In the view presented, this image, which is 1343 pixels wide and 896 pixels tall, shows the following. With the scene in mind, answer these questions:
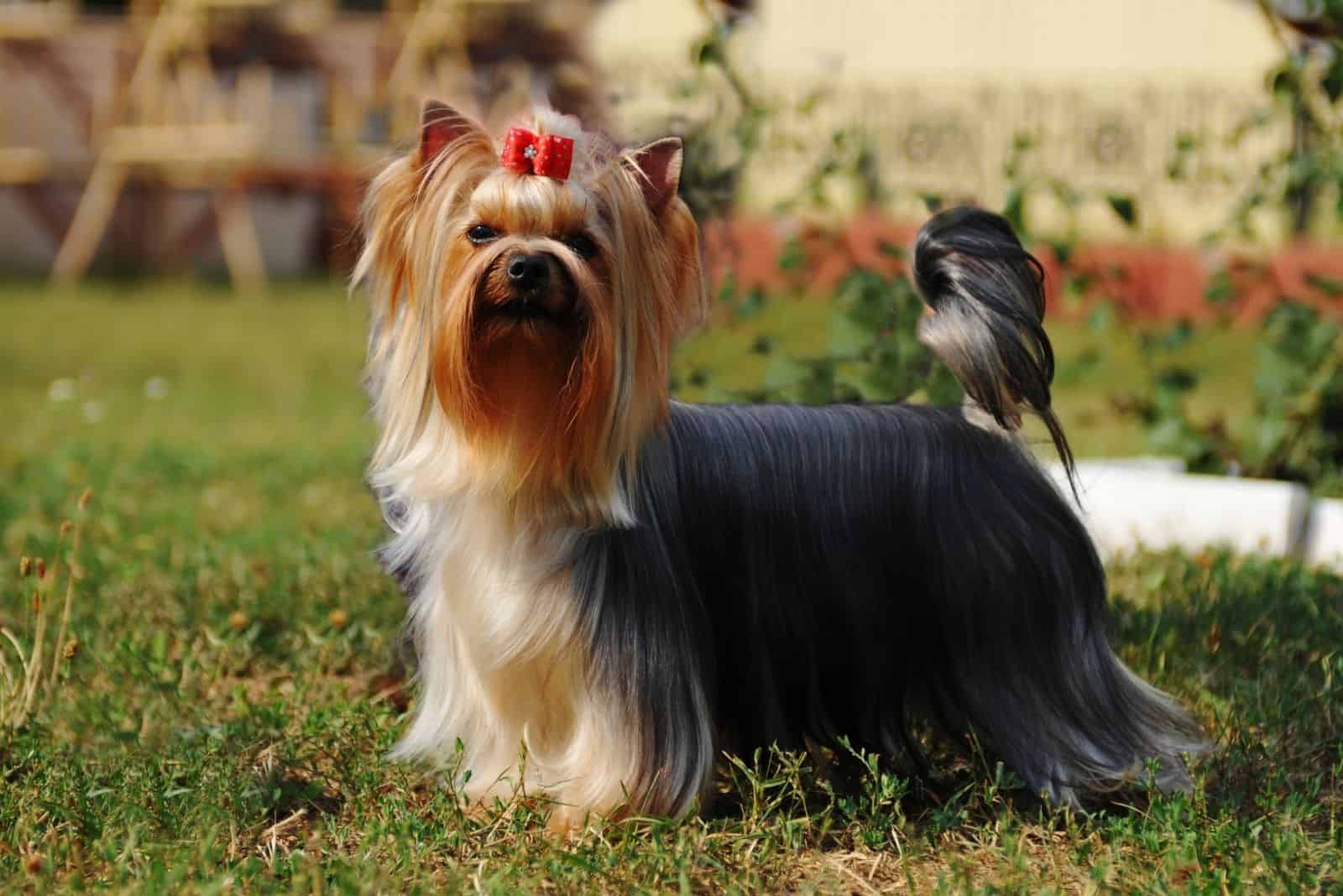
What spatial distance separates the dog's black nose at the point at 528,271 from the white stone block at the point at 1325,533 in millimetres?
3222

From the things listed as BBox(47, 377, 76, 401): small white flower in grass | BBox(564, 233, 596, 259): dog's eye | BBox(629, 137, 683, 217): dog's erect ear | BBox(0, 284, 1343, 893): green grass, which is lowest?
BBox(47, 377, 76, 401): small white flower in grass

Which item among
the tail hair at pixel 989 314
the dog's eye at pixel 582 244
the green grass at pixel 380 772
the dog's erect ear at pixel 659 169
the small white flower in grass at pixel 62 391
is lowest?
the small white flower in grass at pixel 62 391

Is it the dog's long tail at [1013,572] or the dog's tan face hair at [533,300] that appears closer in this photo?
the dog's tan face hair at [533,300]

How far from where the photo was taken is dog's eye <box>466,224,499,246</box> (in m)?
2.89

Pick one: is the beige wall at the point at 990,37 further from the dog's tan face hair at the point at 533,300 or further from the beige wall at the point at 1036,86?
the dog's tan face hair at the point at 533,300

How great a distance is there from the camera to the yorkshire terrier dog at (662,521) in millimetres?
2904

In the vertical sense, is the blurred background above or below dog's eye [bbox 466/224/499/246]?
below

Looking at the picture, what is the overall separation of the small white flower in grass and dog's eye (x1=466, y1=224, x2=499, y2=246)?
5372 mm

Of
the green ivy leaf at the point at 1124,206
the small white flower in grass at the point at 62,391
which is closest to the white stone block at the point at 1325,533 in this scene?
the green ivy leaf at the point at 1124,206

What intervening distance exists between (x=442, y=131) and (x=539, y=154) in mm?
210

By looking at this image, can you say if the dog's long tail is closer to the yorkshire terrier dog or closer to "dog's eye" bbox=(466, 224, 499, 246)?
the yorkshire terrier dog

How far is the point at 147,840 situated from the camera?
294 centimetres

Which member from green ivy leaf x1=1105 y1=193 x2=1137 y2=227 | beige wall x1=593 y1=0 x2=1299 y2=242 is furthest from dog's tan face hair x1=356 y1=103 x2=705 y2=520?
beige wall x1=593 y1=0 x2=1299 y2=242

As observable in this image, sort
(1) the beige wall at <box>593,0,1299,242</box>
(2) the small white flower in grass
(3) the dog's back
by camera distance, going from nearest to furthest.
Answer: (3) the dog's back
(2) the small white flower in grass
(1) the beige wall at <box>593,0,1299,242</box>
